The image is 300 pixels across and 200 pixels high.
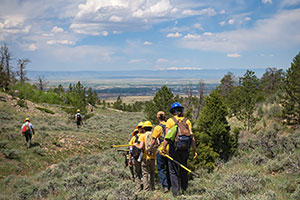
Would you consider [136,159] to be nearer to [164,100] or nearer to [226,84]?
[164,100]

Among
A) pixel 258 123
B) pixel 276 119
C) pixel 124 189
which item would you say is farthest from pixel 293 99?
pixel 124 189

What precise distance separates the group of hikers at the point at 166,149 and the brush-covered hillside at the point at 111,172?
12.3 inches

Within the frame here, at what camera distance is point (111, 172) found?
372 inches

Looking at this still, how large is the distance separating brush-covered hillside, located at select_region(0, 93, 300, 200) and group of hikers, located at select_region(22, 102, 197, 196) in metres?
0.31

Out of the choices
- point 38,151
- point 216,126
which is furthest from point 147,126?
point 38,151

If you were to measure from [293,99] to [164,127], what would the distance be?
10.8m

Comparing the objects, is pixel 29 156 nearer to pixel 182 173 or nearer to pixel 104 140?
pixel 104 140

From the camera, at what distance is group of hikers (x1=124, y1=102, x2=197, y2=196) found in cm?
534

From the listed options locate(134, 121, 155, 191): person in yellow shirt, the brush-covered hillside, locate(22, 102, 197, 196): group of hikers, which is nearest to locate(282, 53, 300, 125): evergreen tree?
the brush-covered hillside

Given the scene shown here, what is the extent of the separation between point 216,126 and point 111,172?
4395 millimetres

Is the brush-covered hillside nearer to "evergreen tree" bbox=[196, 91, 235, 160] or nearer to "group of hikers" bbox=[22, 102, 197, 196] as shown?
"group of hikers" bbox=[22, 102, 197, 196]

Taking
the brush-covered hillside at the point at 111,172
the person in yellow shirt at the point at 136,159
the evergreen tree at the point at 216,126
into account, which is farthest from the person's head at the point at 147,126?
the evergreen tree at the point at 216,126

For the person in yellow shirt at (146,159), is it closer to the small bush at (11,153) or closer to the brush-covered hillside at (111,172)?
the brush-covered hillside at (111,172)

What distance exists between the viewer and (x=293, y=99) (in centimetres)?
1374
